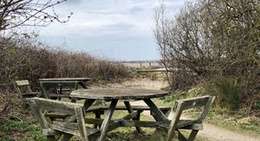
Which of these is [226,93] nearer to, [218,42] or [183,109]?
[218,42]

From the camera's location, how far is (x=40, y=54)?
45.5 feet

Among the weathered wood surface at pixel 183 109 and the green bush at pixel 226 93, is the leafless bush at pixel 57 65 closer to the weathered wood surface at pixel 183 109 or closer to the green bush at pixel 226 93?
the weathered wood surface at pixel 183 109

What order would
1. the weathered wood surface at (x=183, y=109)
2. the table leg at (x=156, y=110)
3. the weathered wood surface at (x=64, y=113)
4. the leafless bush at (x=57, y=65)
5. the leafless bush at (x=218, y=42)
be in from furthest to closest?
the leafless bush at (x=57, y=65) → the leafless bush at (x=218, y=42) → the table leg at (x=156, y=110) → the weathered wood surface at (x=183, y=109) → the weathered wood surface at (x=64, y=113)

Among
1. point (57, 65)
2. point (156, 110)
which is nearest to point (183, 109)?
point (156, 110)

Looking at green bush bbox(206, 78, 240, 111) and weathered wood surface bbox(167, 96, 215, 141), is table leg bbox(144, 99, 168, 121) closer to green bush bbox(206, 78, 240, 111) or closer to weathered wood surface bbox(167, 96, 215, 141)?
weathered wood surface bbox(167, 96, 215, 141)

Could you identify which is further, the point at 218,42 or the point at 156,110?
the point at 218,42

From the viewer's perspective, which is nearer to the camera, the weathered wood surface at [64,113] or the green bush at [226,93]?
the weathered wood surface at [64,113]

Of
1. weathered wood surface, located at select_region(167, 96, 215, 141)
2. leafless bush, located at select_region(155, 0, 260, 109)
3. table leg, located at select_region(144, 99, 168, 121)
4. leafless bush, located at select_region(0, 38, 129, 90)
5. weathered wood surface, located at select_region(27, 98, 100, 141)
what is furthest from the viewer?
leafless bush, located at select_region(0, 38, 129, 90)

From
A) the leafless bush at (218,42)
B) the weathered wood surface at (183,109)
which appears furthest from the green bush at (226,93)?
the weathered wood surface at (183,109)

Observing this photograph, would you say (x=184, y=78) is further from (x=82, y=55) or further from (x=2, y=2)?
(x=2, y=2)

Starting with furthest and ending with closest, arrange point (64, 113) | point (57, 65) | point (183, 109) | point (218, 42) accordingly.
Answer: point (57, 65) → point (218, 42) → point (183, 109) → point (64, 113)

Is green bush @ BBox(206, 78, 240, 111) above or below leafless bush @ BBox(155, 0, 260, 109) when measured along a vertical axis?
below

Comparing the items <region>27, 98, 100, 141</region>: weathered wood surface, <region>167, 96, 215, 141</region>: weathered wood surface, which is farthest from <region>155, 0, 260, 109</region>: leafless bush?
<region>27, 98, 100, 141</region>: weathered wood surface

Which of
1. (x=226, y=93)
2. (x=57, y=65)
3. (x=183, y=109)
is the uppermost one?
(x=57, y=65)
